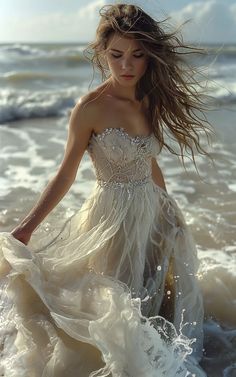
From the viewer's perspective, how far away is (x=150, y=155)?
3125mm

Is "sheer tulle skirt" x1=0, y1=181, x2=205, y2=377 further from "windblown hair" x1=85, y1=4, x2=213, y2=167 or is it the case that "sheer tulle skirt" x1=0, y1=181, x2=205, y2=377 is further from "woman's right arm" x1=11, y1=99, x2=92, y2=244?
"windblown hair" x1=85, y1=4, x2=213, y2=167

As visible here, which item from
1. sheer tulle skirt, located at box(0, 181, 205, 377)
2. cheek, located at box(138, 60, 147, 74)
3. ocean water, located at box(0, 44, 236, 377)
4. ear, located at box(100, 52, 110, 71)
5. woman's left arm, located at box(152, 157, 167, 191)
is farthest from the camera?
ocean water, located at box(0, 44, 236, 377)

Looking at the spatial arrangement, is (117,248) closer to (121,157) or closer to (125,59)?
(121,157)

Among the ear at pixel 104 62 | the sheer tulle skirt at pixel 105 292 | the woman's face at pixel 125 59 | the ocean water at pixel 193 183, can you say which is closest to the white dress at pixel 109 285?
the sheer tulle skirt at pixel 105 292

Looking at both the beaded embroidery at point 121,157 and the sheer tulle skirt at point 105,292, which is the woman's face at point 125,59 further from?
the sheer tulle skirt at point 105,292

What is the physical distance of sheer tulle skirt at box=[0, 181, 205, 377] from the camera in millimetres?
2451

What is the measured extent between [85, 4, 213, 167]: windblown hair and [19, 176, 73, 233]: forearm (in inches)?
24.0

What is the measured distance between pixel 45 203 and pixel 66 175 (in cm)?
18

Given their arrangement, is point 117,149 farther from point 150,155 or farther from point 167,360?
point 167,360

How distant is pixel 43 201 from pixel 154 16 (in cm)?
113

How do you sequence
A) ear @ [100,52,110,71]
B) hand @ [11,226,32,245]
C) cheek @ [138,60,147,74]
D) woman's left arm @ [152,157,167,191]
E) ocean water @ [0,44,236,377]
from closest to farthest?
1. hand @ [11,226,32,245]
2. cheek @ [138,60,147,74]
3. ear @ [100,52,110,71]
4. woman's left arm @ [152,157,167,191]
5. ocean water @ [0,44,236,377]

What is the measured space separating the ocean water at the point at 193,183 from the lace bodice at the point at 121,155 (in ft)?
2.38

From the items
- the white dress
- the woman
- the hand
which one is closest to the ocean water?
the woman

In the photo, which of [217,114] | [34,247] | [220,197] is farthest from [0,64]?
[34,247]
